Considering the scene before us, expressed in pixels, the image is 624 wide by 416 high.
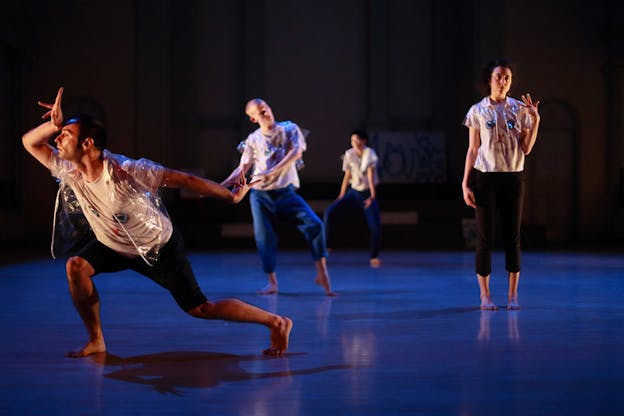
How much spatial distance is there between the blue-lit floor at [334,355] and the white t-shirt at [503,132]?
94 centimetres

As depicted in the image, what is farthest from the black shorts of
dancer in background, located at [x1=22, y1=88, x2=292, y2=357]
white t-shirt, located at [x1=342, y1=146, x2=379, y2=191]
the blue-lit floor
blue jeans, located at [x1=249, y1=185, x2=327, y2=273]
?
white t-shirt, located at [x1=342, y1=146, x2=379, y2=191]

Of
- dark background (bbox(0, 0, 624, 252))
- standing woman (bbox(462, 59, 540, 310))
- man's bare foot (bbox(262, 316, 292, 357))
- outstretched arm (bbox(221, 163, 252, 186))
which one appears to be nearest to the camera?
man's bare foot (bbox(262, 316, 292, 357))

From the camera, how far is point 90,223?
3.48 metres

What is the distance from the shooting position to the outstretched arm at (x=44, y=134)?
328cm

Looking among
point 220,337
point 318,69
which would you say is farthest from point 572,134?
point 220,337

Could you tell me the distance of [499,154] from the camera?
16.2 feet

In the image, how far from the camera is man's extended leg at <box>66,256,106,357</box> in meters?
3.41

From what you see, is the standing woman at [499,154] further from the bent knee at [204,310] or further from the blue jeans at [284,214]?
the bent knee at [204,310]

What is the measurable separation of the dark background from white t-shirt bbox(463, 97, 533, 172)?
31.7 ft

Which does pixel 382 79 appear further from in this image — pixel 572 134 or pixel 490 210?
pixel 490 210

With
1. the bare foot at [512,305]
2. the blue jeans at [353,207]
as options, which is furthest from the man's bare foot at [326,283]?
the blue jeans at [353,207]

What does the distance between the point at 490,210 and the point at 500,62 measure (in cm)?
93

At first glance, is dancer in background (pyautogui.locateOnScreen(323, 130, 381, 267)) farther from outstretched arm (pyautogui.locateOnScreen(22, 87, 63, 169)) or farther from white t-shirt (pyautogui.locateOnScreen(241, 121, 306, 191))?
outstretched arm (pyautogui.locateOnScreen(22, 87, 63, 169))

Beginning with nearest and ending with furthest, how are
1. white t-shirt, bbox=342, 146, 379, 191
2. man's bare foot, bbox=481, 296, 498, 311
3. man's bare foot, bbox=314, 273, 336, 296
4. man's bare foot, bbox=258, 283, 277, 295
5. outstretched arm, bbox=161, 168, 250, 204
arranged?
outstretched arm, bbox=161, 168, 250, 204 → man's bare foot, bbox=481, 296, 498, 311 → man's bare foot, bbox=314, 273, 336, 296 → man's bare foot, bbox=258, 283, 277, 295 → white t-shirt, bbox=342, 146, 379, 191
